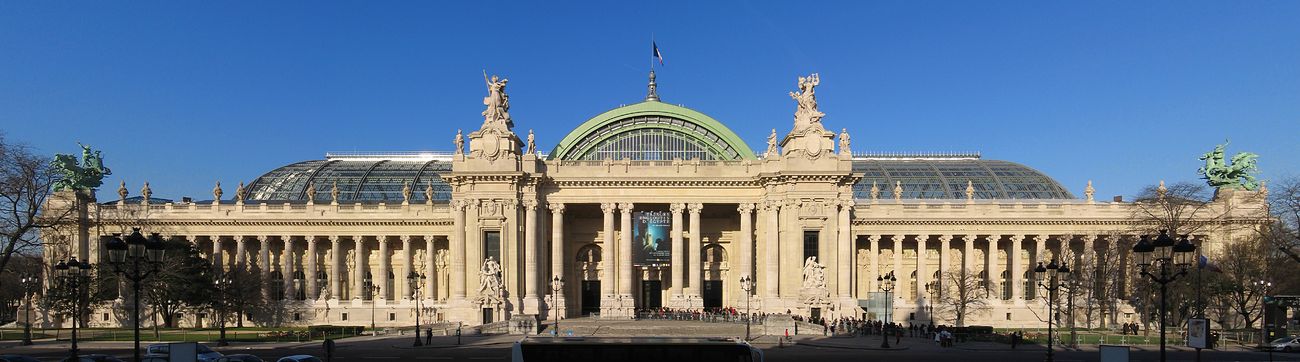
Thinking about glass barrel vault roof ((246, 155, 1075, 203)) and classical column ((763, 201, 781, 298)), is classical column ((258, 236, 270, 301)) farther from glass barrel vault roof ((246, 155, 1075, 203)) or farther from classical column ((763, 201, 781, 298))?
classical column ((763, 201, 781, 298))

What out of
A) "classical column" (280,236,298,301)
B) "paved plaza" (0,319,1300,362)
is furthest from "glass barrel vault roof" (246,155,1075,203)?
"paved plaza" (0,319,1300,362)

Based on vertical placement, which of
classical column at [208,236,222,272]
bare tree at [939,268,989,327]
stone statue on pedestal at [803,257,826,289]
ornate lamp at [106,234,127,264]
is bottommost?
bare tree at [939,268,989,327]

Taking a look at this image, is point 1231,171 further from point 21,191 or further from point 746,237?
point 21,191

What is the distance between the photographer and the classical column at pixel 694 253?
69425mm

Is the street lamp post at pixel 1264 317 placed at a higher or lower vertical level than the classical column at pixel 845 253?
lower

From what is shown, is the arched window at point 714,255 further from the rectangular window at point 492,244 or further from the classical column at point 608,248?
the rectangular window at point 492,244

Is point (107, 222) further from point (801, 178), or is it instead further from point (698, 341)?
point (698, 341)

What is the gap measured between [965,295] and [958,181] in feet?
63.4

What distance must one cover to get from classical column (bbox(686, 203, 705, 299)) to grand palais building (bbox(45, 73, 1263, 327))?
17 centimetres

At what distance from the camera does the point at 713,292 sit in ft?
258

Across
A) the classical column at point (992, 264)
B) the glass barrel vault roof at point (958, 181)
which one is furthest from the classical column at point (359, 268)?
the classical column at point (992, 264)

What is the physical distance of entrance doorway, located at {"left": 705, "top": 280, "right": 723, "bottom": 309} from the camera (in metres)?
78.3

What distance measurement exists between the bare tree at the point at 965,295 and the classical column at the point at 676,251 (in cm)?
2415

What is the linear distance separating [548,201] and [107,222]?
134 ft
